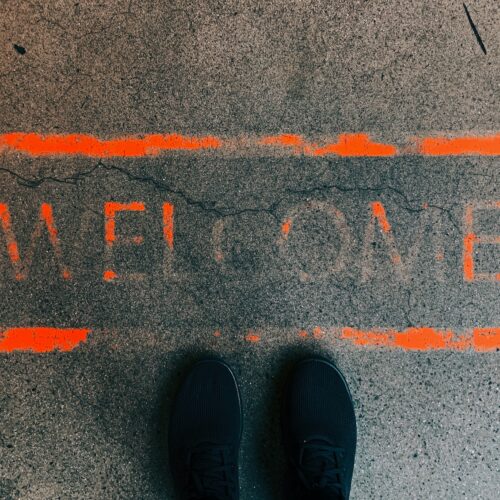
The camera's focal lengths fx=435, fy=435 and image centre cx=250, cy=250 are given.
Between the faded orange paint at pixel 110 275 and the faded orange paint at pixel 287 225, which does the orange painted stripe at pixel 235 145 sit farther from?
the faded orange paint at pixel 110 275

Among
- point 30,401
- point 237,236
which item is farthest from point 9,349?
point 237,236

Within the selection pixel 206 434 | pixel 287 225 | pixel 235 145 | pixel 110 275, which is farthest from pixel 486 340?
pixel 110 275

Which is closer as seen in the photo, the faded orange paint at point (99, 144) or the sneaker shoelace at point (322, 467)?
the sneaker shoelace at point (322, 467)

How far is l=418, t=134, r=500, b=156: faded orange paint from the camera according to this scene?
2145 mm

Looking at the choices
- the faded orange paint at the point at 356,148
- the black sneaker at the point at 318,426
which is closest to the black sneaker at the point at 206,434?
the black sneaker at the point at 318,426

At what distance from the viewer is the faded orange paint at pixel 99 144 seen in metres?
2.18

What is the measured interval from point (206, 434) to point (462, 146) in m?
1.91

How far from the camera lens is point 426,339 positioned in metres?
2.13

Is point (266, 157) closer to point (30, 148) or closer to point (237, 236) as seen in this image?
point (237, 236)

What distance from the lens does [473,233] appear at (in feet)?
7.00

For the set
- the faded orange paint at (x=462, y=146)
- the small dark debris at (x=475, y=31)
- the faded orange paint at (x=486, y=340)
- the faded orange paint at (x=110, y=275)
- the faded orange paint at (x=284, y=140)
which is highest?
the small dark debris at (x=475, y=31)

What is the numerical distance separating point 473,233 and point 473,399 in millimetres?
810

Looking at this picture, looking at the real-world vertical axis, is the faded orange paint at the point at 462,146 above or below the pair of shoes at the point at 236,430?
above

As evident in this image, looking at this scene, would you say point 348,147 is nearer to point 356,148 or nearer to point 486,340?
point 356,148
